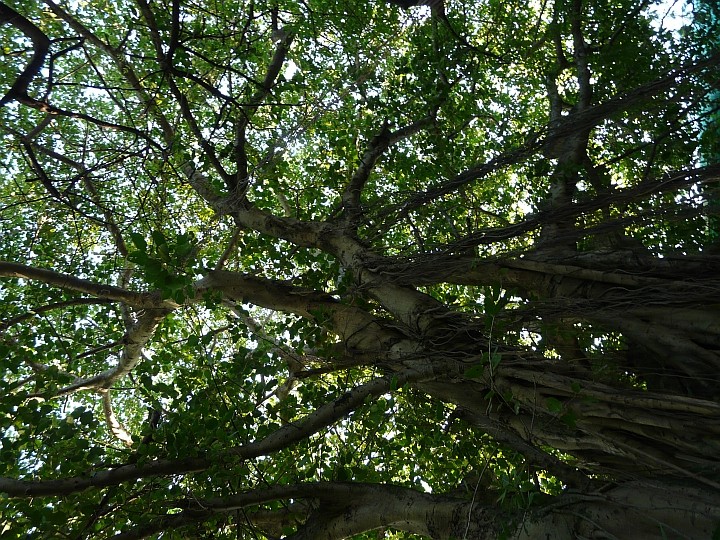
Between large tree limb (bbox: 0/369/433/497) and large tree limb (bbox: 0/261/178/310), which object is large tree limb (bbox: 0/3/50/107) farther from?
large tree limb (bbox: 0/369/433/497)

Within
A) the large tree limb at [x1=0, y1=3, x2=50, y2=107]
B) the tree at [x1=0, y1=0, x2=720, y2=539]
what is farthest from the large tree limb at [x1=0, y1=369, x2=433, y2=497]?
the large tree limb at [x1=0, y1=3, x2=50, y2=107]

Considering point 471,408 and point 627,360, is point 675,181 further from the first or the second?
point 471,408

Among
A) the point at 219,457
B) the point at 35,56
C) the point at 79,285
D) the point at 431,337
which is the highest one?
the point at 35,56

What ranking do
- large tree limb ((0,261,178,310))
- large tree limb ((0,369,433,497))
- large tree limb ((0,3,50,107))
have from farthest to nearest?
large tree limb ((0,261,178,310)) < large tree limb ((0,369,433,497)) < large tree limb ((0,3,50,107))

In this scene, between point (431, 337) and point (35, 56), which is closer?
point (35, 56)

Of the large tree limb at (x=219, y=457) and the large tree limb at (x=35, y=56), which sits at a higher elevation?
the large tree limb at (x=35, y=56)

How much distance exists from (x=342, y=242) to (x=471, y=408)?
5.45ft

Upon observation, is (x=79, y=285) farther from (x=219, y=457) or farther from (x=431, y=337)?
(x=431, y=337)

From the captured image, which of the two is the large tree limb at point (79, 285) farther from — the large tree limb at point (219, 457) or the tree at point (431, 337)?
the large tree limb at point (219, 457)

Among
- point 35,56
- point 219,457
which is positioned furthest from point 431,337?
point 35,56

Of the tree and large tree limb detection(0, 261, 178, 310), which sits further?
large tree limb detection(0, 261, 178, 310)

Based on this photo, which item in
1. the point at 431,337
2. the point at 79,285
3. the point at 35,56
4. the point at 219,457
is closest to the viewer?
the point at 35,56

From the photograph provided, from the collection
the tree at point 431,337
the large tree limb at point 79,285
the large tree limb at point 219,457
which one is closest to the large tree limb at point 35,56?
the tree at point 431,337

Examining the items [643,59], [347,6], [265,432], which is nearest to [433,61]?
[347,6]
